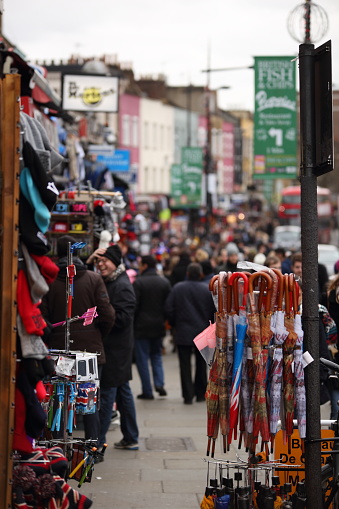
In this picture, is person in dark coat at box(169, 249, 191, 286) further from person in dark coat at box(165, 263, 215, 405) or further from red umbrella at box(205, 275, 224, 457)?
red umbrella at box(205, 275, 224, 457)

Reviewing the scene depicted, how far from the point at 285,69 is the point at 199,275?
817cm

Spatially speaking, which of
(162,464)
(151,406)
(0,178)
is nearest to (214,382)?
(0,178)

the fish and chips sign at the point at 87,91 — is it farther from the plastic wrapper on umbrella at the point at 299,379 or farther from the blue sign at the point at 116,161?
the plastic wrapper on umbrella at the point at 299,379

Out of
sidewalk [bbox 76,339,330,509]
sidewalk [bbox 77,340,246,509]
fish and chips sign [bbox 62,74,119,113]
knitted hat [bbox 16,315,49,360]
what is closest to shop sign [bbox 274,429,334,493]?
sidewalk [bbox 76,339,330,509]

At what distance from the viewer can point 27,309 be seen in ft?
17.2

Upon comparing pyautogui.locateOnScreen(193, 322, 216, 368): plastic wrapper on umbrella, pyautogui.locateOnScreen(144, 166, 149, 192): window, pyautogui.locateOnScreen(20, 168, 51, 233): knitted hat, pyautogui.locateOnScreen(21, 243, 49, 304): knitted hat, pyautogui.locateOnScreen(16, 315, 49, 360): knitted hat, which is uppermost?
pyautogui.locateOnScreen(144, 166, 149, 192): window

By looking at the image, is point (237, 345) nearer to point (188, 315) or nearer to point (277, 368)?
point (277, 368)

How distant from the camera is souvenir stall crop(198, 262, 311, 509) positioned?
6.18m

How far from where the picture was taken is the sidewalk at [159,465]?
809 cm

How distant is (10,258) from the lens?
518 cm

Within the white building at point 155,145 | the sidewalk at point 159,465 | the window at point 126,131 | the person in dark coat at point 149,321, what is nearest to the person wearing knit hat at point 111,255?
the sidewalk at point 159,465

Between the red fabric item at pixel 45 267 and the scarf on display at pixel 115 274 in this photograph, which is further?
the scarf on display at pixel 115 274

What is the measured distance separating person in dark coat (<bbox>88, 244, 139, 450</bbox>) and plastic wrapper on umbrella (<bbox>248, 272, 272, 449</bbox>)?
356cm

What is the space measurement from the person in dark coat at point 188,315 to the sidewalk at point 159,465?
427 millimetres
